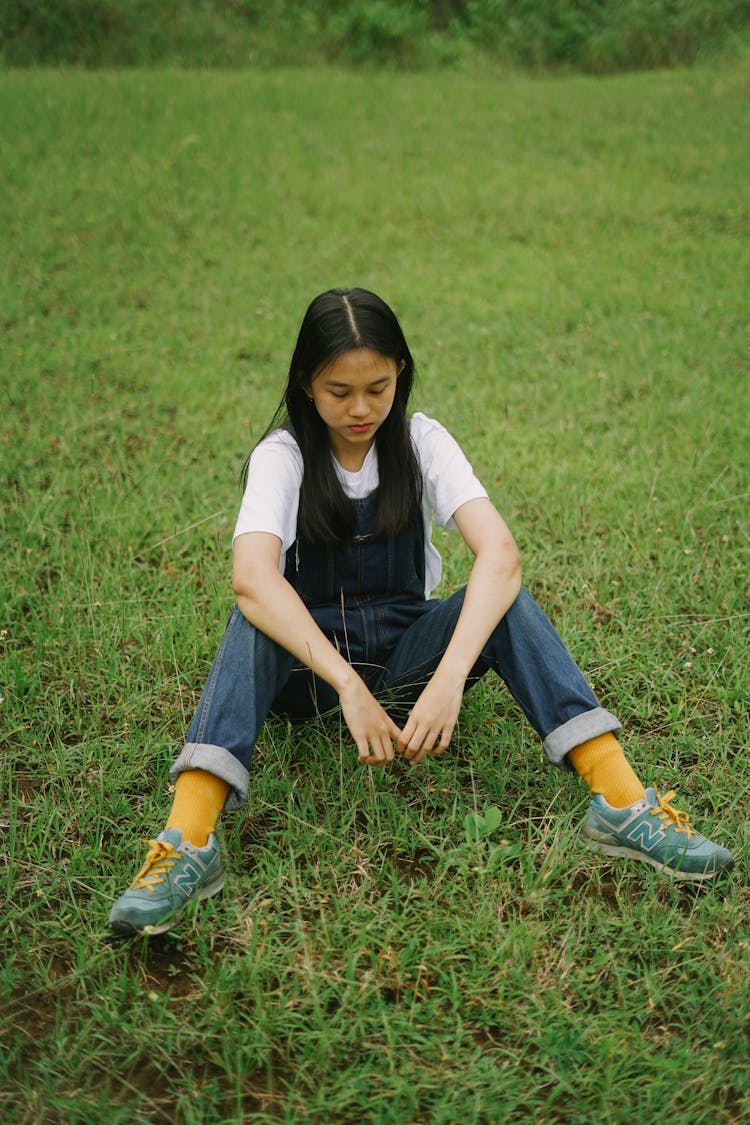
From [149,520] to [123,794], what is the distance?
1358mm

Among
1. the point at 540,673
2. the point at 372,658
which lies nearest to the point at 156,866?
the point at 372,658

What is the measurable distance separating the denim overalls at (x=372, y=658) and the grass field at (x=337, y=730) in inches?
8.1

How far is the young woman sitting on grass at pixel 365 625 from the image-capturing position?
1.95 meters

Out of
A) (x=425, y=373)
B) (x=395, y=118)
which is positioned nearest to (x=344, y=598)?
(x=425, y=373)

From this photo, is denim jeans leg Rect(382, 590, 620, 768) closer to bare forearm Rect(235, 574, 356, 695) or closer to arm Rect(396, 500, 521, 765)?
arm Rect(396, 500, 521, 765)

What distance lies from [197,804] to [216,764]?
0.10 metres

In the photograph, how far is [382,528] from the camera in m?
2.27

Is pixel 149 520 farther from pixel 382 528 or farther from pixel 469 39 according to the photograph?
pixel 469 39

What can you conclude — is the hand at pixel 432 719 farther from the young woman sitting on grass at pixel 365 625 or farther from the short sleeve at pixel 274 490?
the short sleeve at pixel 274 490

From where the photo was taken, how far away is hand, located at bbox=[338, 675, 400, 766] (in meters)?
1.95

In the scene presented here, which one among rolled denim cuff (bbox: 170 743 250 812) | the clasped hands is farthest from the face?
rolled denim cuff (bbox: 170 743 250 812)

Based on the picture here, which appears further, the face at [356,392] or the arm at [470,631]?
the face at [356,392]

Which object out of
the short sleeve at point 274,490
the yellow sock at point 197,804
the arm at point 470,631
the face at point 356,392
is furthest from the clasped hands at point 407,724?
the face at point 356,392

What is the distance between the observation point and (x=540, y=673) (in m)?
2.07
